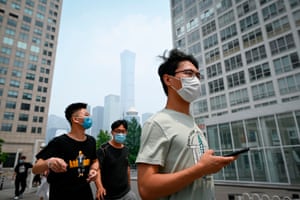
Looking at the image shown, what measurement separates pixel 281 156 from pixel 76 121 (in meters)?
12.8

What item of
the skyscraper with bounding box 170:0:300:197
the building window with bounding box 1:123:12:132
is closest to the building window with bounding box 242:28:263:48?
the skyscraper with bounding box 170:0:300:197

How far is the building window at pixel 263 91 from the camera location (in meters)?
22.6

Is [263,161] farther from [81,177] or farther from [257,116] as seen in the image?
[81,177]

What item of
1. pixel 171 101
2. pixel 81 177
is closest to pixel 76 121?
pixel 81 177

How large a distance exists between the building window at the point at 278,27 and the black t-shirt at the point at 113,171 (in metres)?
26.1

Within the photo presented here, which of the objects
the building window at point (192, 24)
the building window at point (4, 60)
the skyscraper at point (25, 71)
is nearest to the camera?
the building window at point (192, 24)

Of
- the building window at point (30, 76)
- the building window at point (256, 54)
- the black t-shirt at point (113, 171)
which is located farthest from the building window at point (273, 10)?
the building window at point (30, 76)

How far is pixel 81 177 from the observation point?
8.04 feet

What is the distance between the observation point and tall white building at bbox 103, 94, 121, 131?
11229cm

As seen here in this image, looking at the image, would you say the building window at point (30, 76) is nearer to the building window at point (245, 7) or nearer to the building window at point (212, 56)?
the building window at point (212, 56)

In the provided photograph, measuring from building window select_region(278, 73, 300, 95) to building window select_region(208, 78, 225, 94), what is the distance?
24.4ft

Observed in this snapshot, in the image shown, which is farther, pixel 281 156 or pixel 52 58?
pixel 52 58

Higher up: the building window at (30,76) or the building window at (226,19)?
the building window at (226,19)

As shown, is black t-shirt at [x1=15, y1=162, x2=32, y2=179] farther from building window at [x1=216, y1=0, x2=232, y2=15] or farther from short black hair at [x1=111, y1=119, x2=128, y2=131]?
building window at [x1=216, y1=0, x2=232, y2=15]
